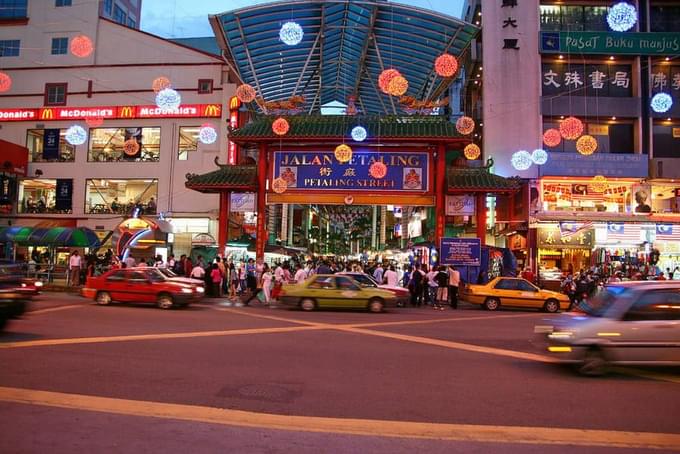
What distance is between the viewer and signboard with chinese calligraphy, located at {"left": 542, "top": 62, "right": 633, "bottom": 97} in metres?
31.9

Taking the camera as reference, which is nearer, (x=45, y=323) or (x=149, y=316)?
(x=45, y=323)

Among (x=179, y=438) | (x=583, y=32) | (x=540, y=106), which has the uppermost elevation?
(x=583, y=32)

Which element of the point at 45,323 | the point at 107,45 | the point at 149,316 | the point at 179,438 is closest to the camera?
the point at 179,438

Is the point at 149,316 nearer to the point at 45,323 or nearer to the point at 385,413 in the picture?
the point at 45,323

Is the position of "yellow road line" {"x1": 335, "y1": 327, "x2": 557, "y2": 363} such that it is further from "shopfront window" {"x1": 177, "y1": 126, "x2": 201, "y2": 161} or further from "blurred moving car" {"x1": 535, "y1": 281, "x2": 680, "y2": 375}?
"shopfront window" {"x1": 177, "y1": 126, "x2": 201, "y2": 161}

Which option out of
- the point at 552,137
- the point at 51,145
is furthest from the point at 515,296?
the point at 51,145

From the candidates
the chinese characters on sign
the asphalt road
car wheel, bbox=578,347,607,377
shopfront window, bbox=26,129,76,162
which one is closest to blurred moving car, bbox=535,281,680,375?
car wheel, bbox=578,347,607,377

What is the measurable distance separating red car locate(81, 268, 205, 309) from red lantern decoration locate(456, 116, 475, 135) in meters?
12.7

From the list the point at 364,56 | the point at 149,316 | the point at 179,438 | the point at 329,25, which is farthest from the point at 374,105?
the point at 179,438

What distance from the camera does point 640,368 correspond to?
9.43m

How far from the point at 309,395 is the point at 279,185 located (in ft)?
61.8

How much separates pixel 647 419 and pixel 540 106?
2849 cm

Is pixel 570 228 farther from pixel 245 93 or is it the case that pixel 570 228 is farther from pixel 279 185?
pixel 245 93

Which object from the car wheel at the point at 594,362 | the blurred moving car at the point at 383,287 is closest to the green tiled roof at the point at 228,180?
the blurred moving car at the point at 383,287
